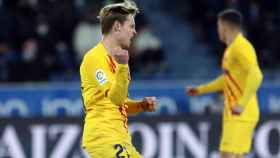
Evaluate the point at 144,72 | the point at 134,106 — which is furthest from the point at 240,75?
the point at 144,72

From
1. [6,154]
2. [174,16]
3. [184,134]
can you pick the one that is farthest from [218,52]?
[6,154]

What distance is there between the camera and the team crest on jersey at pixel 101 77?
676 centimetres

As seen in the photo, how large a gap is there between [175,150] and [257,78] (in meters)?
2.86

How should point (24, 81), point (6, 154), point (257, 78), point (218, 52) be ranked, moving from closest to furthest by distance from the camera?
point (257, 78) < point (6, 154) < point (24, 81) < point (218, 52)

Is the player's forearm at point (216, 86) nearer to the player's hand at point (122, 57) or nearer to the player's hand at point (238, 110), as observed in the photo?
the player's hand at point (238, 110)

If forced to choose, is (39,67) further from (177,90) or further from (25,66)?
(177,90)

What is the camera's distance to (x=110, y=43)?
22.6ft

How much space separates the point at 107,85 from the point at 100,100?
0.51ft

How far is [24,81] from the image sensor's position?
1488cm

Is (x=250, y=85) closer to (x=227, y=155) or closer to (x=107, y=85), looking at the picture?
(x=227, y=155)

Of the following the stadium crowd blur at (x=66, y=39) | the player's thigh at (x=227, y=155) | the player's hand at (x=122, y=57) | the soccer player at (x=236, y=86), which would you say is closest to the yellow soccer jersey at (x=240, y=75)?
the soccer player at (x=236, y=86)

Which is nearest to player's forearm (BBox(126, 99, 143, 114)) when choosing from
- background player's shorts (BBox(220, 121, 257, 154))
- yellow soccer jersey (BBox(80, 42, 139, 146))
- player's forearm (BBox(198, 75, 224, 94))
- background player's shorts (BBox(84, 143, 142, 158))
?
yellow soccer jersey (BBox(80, 42, 139, 146))

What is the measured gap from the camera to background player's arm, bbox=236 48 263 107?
923cm

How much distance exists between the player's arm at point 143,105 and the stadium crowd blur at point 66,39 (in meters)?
7.60
